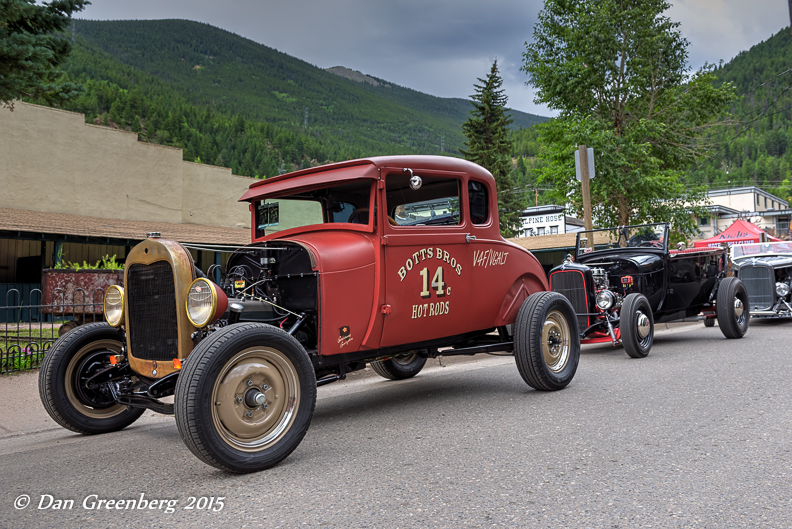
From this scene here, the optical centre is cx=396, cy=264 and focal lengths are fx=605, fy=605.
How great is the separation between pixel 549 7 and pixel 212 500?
20.0 meters

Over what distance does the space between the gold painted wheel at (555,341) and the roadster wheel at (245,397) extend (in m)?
3.01

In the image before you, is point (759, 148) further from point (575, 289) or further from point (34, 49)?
point (34, 49)

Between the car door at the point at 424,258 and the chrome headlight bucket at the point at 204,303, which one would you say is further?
the car door at the point at 424,258

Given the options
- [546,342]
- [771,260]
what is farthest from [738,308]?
[546,342]

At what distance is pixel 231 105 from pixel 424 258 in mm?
124867

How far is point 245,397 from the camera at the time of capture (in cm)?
386

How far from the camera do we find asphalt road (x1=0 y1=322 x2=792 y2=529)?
10.1 ft

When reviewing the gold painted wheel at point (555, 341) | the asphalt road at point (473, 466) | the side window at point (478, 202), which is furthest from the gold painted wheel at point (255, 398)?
the gold painted wheel at point (555, 341)

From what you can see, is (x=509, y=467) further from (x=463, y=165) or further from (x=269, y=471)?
(x=463, y=165)

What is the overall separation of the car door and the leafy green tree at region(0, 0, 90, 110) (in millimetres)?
5064

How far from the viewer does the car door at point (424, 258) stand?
16.7 ft

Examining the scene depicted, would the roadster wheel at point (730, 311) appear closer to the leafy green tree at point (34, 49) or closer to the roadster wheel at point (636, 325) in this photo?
the roadster wheel at point (636, 325)

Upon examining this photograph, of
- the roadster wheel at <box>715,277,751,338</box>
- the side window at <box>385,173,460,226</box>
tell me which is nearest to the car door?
the side window at <box>385,173,460,226</box>

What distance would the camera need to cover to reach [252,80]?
6713 inches
